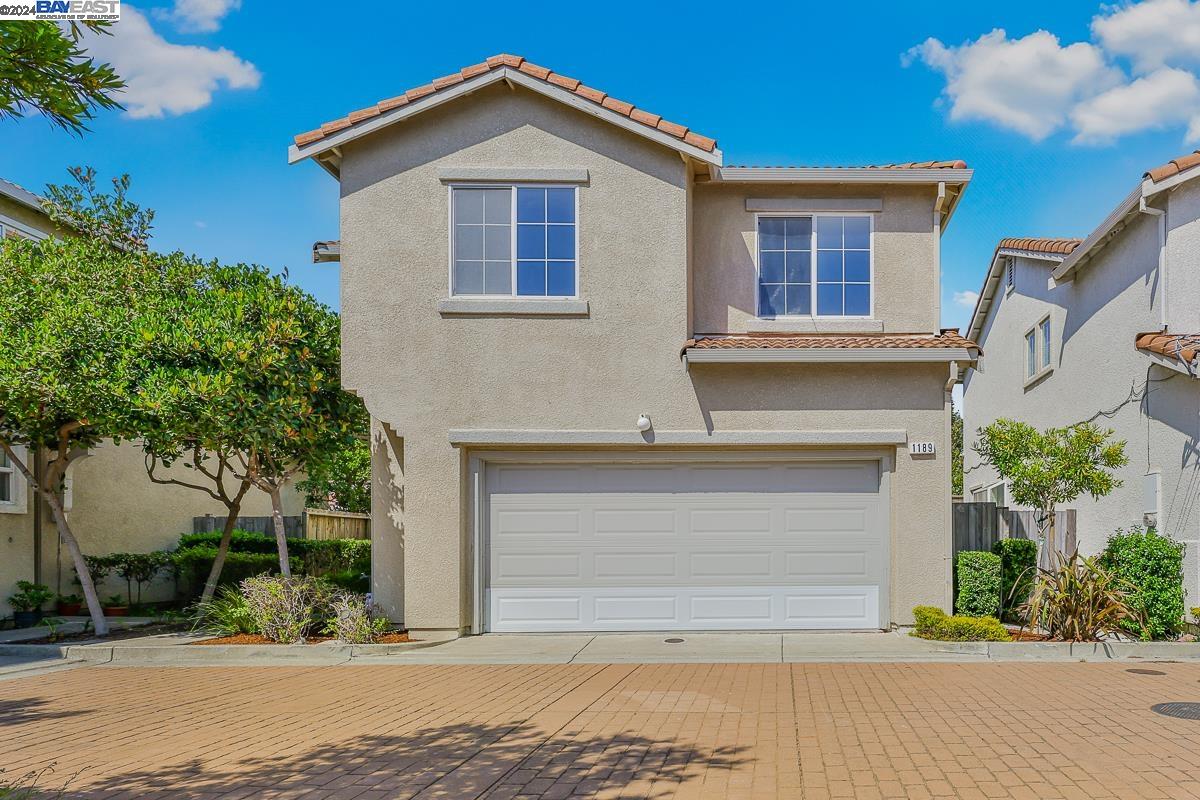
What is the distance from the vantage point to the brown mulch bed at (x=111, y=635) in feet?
42.2

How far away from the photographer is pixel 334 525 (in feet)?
69.2

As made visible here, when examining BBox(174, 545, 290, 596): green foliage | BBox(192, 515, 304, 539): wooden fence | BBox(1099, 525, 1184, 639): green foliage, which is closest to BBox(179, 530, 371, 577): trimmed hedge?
BBox(174, 545, 290, 596): green foliage

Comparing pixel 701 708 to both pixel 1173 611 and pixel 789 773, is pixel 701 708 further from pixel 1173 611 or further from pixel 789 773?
pixel 1173 611

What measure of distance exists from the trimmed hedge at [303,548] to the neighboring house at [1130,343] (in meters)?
13.2

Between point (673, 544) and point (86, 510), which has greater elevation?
point (86, 510)

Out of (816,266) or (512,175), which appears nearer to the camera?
(512,175)

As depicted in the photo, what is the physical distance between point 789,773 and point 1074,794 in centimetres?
176

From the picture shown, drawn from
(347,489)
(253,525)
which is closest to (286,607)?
(253,525)

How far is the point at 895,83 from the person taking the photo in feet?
53.7

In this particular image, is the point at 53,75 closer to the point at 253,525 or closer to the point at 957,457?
the point at 253,525

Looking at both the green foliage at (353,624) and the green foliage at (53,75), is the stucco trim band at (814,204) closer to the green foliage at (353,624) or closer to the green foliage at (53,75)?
the green foliage at (353,624)

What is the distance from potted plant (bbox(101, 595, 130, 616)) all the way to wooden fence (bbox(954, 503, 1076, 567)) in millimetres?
13559

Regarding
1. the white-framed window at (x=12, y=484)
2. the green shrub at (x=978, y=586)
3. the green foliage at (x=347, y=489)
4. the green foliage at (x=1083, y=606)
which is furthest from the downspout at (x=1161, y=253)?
the green foliage at (x=347, y=489)

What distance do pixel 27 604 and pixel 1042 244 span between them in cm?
1849
